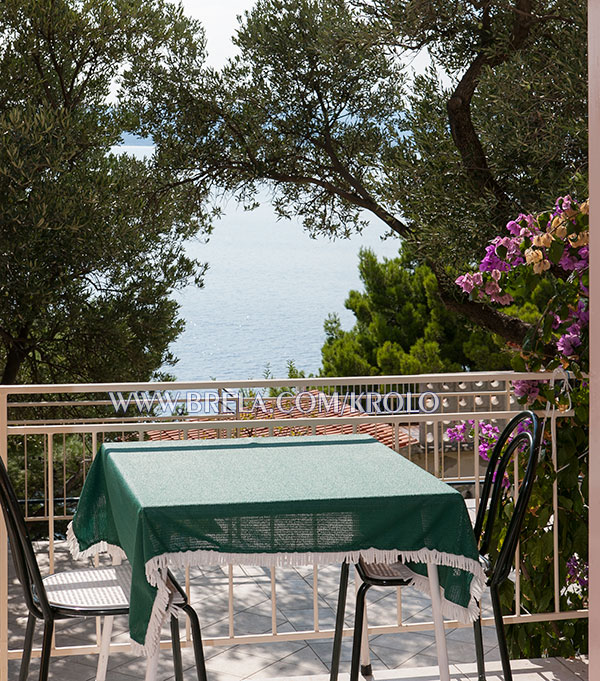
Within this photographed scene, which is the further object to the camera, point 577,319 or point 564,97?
point 564,97

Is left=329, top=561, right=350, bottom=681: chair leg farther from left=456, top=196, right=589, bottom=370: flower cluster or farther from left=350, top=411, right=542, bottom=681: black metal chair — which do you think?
left=456, top=196, right=589, bottom=370: flower cluster

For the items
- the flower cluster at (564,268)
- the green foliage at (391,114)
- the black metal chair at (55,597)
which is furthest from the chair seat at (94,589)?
the green foliage at (391,114)

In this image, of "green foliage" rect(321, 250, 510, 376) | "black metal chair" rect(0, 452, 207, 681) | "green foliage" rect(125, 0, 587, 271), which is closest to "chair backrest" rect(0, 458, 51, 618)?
"black metal chair" rect(0, 452, 207, 681)

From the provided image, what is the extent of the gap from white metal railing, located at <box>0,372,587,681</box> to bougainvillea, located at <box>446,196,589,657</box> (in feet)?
0.23

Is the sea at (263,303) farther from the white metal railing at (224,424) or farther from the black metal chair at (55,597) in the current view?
the black metal chair at (55,597)

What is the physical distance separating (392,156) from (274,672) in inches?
186

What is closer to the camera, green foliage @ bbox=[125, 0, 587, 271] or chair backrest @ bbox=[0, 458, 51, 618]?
chair backrest @ bbox=[0, 458, 51, 618]

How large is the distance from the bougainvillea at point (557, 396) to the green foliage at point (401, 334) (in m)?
7.86

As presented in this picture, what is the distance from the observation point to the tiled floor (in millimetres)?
3045

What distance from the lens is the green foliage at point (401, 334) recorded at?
1113 cm

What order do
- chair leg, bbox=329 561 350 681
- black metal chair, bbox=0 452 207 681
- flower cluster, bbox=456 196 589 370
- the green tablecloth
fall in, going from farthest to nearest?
flower cluster, bbox=456 196 589 370, chair leg, bbox=329 561 350 681, black metal chair, bbox=0 452 207 681, the green tablecloth

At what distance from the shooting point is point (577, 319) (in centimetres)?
289

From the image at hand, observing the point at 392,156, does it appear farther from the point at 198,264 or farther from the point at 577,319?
the point at 577,319

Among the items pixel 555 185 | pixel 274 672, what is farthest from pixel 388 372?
pixel 274 672
